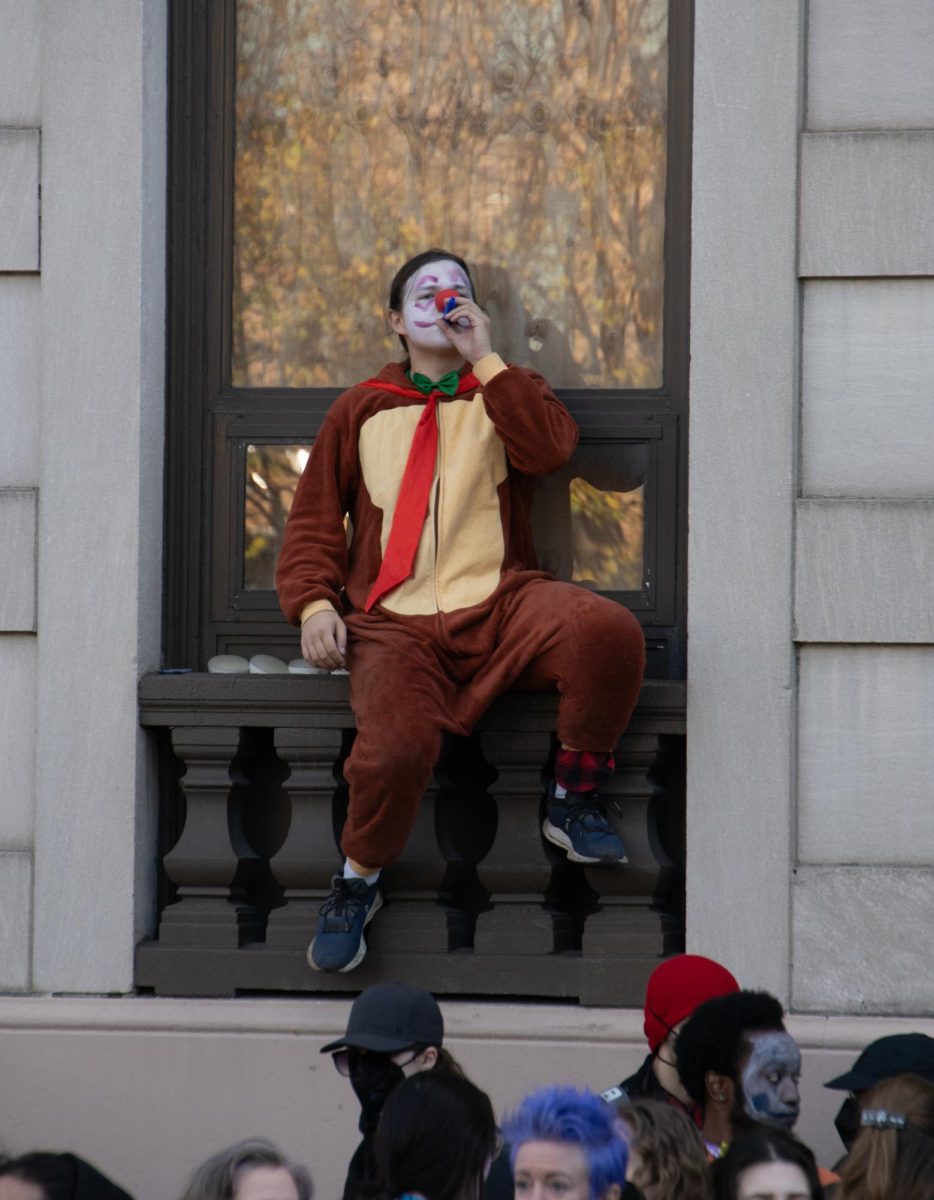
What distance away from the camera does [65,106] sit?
19.9 ft

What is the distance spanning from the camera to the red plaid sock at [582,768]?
5.61m

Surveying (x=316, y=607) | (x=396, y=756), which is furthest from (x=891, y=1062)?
(x=316, y=607)

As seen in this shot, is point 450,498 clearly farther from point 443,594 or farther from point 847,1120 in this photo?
point 847,1120

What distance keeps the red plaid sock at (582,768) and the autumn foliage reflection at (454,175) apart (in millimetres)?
1303

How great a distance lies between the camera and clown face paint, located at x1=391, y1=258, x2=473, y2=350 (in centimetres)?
591

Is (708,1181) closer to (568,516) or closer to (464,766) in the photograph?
(464,766)

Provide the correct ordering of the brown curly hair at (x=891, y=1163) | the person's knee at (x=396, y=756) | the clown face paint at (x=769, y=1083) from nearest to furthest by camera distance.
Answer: the brown curly hair at (x=891, y=1163), the clown face paint at (x=769, y=1083), the person's knee at (x=396, y=756)

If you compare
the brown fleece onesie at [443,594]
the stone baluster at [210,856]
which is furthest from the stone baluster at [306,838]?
the brown fleece onesie at [443,594]

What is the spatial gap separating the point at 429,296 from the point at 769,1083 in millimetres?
2545

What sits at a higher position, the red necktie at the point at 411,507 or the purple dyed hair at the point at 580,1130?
the red necktie at the point at 411,507

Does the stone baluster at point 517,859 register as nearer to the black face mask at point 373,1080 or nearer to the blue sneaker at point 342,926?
the blue sneaker at point 342,926

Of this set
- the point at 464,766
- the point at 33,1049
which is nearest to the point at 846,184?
the point at 464,766

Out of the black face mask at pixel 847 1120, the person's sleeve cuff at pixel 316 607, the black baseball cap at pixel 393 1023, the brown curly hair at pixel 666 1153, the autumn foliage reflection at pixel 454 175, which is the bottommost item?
the black face mask at pixel 847 1120

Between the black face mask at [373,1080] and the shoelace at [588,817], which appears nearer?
the black face mask at [373,1080]
